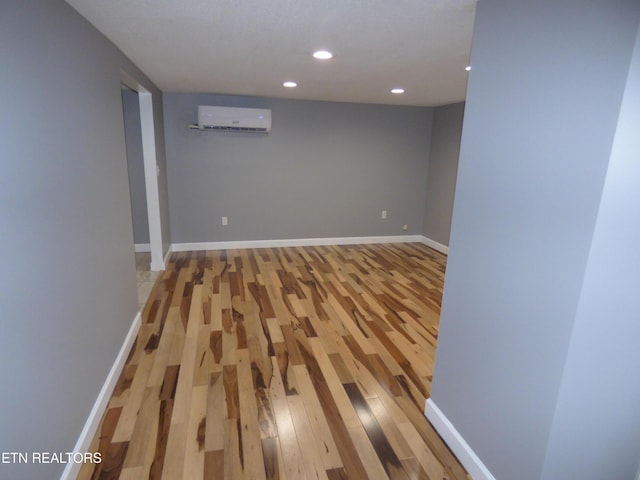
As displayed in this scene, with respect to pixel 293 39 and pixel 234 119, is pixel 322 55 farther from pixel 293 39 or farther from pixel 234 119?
pixel 234 119

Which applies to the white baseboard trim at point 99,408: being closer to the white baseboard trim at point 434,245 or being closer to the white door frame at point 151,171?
the white door frame at point 151,171

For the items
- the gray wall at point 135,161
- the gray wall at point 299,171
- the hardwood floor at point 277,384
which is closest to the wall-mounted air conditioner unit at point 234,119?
the gray wall at point 299,171

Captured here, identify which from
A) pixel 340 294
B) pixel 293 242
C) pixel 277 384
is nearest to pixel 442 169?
pixel 293 242

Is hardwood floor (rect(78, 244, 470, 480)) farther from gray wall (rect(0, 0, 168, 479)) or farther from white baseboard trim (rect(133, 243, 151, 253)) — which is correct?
white baseboard trim (rect(133, 243, 151, 253))

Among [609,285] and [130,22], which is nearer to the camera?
[609,285]

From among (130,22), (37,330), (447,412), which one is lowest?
(447,412)

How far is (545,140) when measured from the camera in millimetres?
1267

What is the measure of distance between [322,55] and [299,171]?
280 centimetres

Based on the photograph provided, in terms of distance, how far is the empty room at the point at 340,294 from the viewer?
1.18 meters

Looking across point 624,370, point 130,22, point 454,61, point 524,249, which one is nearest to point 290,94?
point 454,61

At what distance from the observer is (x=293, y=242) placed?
5.69 m

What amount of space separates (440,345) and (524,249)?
2.70 ft

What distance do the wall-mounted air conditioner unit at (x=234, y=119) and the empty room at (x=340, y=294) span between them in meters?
0.95

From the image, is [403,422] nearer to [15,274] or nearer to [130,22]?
[15,274]
